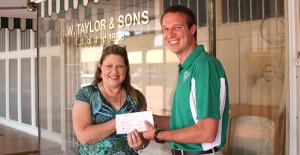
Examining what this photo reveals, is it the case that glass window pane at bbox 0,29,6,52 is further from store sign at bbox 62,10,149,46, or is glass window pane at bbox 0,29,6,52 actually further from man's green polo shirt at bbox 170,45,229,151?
man's green polo shirt at bbox 170,45,229,151

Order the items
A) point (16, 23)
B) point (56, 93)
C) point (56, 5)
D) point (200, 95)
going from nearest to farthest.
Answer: point (200, 95)
point (56, 5)
point (56, 93)
point (16, 23)

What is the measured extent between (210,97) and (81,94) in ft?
2.27

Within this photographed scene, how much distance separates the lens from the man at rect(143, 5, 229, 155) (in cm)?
153

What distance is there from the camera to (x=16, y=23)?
717cm

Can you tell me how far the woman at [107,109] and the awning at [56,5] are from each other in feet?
5.95

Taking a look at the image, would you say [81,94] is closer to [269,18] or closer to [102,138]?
→ [102,138]

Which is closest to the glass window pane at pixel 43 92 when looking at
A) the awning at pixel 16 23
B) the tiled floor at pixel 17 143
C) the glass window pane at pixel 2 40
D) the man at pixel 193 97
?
the tiled floor at pixel 17 143

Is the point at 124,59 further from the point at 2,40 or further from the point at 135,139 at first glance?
the point at 2,40

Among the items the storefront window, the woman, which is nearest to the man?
the woman

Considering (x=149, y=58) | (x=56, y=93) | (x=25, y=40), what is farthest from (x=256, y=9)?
(x=25, y=40)

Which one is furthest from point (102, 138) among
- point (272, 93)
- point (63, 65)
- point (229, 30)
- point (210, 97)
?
point (63, 65)

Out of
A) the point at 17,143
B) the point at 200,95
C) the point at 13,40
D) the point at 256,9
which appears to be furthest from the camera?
the point at 13,40

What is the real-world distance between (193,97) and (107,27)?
128 inches

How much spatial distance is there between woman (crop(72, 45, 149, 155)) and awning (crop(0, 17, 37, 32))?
5.74 metres
